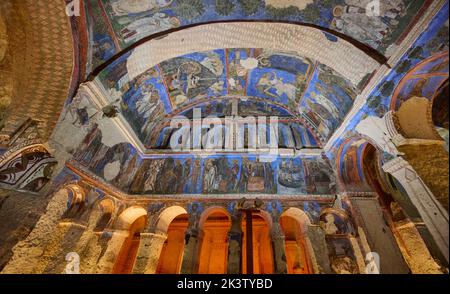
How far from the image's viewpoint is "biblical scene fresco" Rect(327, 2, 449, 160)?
12.0 ft

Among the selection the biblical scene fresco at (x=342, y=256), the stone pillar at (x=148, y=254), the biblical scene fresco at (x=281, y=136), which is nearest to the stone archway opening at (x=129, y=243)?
the stone pillar at (x=148, y=254)

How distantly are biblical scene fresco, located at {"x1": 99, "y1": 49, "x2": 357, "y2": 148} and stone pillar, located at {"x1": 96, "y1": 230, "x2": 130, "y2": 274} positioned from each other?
11.0 feet

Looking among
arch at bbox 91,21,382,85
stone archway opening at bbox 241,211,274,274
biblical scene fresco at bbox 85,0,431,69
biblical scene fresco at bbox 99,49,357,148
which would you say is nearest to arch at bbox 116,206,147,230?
biblical scene fresco at bbox 99,49,357,148

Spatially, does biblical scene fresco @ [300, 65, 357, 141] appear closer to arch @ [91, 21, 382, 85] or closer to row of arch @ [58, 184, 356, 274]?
arch @ [91, 21, 382, 85]

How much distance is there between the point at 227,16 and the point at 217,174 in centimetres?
505

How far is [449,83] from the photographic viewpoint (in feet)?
12.6

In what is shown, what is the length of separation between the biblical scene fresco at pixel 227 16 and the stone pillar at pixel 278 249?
5.52 meters

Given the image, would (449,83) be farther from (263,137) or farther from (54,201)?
(54,201)

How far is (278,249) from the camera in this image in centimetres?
643

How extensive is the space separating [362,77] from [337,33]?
1.23 metres

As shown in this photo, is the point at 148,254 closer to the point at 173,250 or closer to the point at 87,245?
the point at 87,245

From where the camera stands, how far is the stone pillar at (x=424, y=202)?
3447 mm

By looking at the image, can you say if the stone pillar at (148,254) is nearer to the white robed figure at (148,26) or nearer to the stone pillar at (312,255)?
the stone pillar at (312,255)

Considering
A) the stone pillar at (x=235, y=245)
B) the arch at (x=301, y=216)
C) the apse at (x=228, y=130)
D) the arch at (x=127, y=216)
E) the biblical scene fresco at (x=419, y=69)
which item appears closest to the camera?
the biblical scene fresco at (x=419, y=69)
